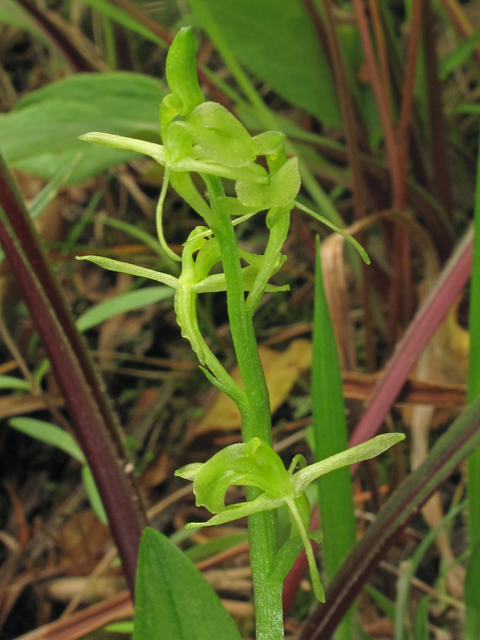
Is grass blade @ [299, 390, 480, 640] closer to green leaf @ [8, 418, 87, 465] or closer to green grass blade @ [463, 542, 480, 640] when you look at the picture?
green grass blade @ [463, 542, 480, 640]

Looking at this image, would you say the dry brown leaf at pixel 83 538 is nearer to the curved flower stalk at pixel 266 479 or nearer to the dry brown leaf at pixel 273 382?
the dry brown leaf at pixel 273 382

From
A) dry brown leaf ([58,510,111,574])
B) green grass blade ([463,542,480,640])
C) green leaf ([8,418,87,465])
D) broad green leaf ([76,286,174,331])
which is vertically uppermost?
broad green leaf ([76,286,174,331])

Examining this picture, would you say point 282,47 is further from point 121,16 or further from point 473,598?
point 473,598

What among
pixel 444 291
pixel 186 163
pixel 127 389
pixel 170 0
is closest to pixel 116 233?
pixel 127 389

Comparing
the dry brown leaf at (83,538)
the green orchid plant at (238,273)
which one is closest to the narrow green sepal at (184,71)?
the green orchid plant at (238,273)

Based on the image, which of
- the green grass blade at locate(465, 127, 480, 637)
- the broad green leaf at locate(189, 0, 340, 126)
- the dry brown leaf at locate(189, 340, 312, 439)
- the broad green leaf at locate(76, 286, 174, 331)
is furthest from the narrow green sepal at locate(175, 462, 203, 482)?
the broad green leaf at locate(189, 0, 340, 126)

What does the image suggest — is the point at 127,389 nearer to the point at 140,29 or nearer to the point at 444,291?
the point at 140,29
